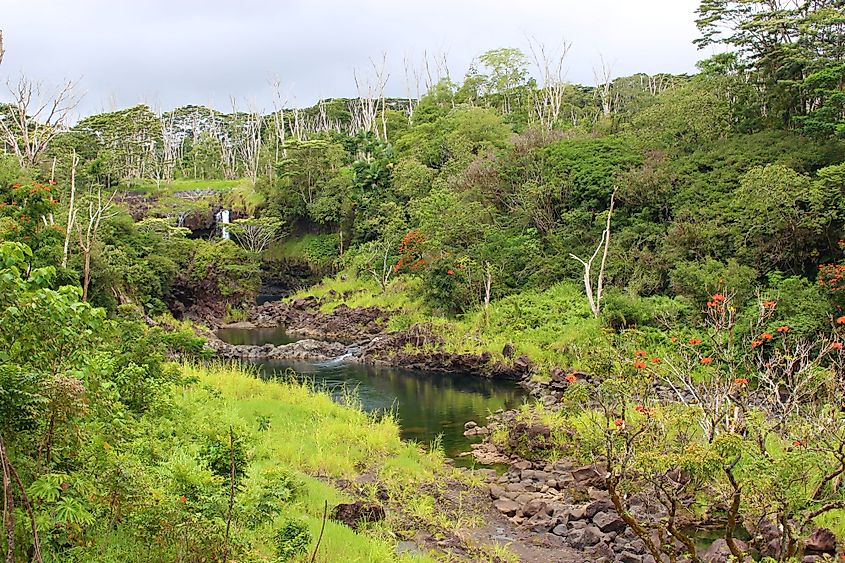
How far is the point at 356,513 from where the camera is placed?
8719 mm

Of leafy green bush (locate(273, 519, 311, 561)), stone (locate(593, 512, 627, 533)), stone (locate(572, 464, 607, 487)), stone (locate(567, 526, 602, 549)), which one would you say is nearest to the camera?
leafy green bush (locate(273, 519, 311, 561))

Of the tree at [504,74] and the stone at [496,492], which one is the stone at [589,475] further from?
the tree at [504,74]

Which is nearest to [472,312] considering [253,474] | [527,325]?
[527,325]

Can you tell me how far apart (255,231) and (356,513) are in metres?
33.9

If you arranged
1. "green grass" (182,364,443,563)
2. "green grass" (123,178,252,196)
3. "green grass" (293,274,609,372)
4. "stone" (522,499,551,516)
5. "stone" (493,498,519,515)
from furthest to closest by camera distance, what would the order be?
"green grass" (123,178,252,196), "green grass" (293,274,609,372), "stone" (493,498,519,515), "stone" (522,499,551,516), "green grass" (182,364,443,563)

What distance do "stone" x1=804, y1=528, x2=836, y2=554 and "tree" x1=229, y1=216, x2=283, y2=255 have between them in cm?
3398

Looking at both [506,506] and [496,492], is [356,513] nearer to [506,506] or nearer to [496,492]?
[506,506]

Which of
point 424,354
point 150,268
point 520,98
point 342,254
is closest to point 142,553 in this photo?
point 424,354

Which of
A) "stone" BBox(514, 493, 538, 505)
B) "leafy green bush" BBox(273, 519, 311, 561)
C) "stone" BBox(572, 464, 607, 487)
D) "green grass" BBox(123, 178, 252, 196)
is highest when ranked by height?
"green grass" BBox(123, 178, 252, 196)

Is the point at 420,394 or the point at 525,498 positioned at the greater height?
the point at 525,498

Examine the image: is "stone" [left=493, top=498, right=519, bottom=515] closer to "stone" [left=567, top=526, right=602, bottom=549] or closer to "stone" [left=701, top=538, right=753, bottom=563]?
"stone" [left=567, top=526, right=602, bottom=549]

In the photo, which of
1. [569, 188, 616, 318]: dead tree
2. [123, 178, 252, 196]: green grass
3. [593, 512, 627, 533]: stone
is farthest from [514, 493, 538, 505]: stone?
[123, 178, 252, 196]: green grass

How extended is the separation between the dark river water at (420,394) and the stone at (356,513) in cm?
459

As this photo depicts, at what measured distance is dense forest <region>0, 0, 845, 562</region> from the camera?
486cm
